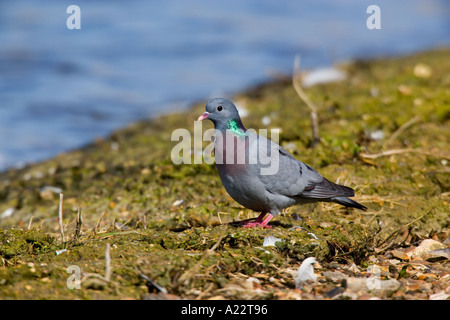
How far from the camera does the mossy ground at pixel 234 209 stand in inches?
144

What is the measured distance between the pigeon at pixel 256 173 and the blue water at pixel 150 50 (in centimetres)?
563

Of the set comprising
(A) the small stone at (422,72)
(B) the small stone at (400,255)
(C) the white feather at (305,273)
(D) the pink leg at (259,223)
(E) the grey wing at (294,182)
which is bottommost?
(B) the small stone at (400,255)

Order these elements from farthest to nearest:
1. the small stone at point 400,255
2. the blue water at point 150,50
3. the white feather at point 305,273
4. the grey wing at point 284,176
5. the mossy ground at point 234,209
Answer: the blue water at point 150,50, the grey wing at point 284,176, the small stone at point 400,255, the white feather at point 305,273, the mossy ground at point 234,209

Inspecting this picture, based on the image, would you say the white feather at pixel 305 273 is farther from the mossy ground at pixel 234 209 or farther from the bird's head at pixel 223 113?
the bird's head at pixel 223 113

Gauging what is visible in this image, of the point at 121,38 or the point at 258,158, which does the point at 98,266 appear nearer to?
the point at 258,158

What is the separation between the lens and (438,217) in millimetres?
5180

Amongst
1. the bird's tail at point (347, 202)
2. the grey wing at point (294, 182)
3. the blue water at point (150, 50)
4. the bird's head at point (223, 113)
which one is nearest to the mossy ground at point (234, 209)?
the bird's tail at point (347, 202)

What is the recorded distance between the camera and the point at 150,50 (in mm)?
16484

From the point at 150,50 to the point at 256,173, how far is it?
12.6 meters

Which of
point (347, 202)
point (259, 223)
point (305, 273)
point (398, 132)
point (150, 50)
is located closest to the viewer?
point (305, 273)

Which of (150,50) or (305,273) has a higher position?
(150,50)

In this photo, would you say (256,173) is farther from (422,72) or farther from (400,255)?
(422,72)

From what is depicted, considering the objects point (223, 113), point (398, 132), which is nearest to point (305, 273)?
point (223, 113)
